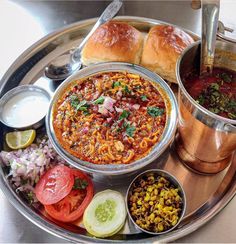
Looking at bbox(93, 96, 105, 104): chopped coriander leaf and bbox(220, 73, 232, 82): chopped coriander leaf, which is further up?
bbox(220, 73, 232, 82): chopped coriander leaf

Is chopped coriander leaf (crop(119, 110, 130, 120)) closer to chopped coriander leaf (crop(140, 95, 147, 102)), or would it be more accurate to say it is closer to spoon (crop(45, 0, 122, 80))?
chopped coriander leaf (crop(140, 95, 147, 102))

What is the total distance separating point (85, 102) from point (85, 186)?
0.49 metres

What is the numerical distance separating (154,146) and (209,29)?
2.06 feet

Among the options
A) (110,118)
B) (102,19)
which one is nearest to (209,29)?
(110,118)

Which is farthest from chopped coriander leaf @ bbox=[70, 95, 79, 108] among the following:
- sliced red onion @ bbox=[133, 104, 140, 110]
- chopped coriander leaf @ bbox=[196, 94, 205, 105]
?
chopped coriander leaf @ bbox=[196, 94, 205, 105]

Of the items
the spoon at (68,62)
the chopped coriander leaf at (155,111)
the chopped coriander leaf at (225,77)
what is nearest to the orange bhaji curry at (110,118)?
the chopped coriander leaf at (155,111)

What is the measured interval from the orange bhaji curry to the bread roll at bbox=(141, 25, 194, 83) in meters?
0.13

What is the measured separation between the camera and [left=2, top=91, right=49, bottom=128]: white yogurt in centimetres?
190

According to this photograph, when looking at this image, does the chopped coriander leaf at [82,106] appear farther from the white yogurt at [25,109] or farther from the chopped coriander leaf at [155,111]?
the chopped coriander leaf at [155,111]

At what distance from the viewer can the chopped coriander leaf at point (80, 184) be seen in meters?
1.65

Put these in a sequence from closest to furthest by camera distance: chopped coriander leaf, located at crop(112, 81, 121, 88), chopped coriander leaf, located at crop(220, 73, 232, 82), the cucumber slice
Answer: the cucumber slice, chopped coriander leaf, located at crop(220, 73, 232, 82), chopped coriander leaf, located at crop(112, 81, 121, 88)

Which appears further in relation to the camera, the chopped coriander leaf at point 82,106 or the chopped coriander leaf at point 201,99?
the chopped coriander leaf at point 82,106

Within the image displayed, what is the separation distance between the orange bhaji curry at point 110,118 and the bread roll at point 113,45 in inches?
4.5

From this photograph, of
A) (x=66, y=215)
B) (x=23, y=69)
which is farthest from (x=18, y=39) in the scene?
(x=66, y=215)
